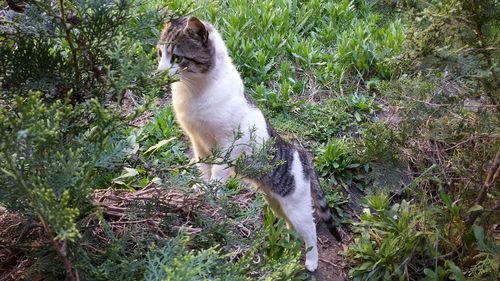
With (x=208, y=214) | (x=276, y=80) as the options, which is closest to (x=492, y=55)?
(x=208, y=214)

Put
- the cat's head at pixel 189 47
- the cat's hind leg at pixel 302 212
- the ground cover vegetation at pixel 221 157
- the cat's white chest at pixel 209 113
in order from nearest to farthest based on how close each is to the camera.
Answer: the ground cover vegetation at pixel 221 157 < the cat's head at pixel 189 47 < the cat's white chest at pixel 209 113 < the cat's hind leg at pixel 302 212

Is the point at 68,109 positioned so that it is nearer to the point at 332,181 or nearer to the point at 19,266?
the point at 19,266

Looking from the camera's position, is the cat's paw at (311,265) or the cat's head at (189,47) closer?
the cat's head at (189,47)

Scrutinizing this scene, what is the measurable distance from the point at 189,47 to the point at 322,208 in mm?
1314

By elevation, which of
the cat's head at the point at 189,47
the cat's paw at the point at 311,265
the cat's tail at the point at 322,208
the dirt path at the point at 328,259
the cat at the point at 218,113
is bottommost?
the dirt path at the point at 328,259

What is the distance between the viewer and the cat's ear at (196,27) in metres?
2.69

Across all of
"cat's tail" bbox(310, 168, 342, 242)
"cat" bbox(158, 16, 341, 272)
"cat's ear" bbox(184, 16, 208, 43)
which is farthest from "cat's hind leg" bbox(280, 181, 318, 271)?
"cat's ear" bbox(184, 16, 208, 43)

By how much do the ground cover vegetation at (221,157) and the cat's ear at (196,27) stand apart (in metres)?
0.18

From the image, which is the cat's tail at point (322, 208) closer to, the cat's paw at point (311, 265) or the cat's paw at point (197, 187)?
the cat's paw at point (311, 265)

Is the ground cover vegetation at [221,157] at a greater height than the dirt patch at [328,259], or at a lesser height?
greater

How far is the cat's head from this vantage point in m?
2.69

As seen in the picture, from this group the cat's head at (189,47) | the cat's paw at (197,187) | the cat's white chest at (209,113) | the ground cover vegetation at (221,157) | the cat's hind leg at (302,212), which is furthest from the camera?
the cat's hind leg at (302,212)

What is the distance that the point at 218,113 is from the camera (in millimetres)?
2850

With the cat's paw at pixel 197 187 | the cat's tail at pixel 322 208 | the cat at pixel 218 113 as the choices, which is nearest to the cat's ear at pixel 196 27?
the cat at pixel 218 113
